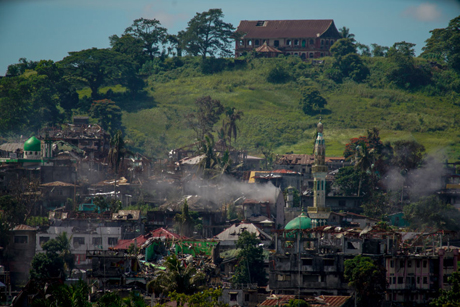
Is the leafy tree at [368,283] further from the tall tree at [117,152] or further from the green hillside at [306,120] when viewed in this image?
the green hillside at [306,120]

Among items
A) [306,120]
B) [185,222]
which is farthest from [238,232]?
[306,120]

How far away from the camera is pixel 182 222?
115250mm

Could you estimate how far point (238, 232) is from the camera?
11281cm

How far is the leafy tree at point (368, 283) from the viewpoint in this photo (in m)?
85.7

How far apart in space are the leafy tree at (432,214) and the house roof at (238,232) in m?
20.9

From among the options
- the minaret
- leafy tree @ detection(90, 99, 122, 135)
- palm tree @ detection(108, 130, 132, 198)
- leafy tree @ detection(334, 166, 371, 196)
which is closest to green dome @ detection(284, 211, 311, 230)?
the minaret

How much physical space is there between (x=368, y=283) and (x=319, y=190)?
3910cm

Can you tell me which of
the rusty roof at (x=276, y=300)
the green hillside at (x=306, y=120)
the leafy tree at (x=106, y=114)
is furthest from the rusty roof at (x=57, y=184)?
the rusty roof at (x=276, y=300)

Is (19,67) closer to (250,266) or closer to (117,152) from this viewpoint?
(117,152)

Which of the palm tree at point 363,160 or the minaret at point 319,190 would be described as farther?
the palm tree at point 363,160

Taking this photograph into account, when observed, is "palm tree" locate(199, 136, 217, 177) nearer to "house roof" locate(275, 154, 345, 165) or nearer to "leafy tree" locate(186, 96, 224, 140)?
"house roof" locate(275, 154, 345, 165)

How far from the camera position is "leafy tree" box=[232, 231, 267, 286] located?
96.2 meters

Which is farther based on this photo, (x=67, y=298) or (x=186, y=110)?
(x=186, y=110)

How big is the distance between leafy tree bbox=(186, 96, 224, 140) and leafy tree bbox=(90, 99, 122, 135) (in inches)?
519
